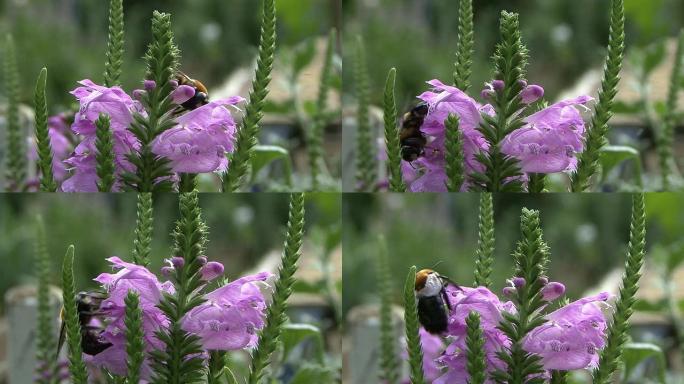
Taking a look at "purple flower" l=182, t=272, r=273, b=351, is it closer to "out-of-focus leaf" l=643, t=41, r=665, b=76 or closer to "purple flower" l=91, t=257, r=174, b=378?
"purple flower" l=91, t=257, r=174, b=378

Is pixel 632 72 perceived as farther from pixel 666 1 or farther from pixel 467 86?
pixel 467 86

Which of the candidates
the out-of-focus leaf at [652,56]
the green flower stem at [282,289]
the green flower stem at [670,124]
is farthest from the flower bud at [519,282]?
the out-of-focus leaf at [652,56]

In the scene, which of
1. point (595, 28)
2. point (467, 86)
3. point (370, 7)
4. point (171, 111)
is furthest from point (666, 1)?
point (171, 111)

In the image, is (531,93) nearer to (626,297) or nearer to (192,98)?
(626,297)

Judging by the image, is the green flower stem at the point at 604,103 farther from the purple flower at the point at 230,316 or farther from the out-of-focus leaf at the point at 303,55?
the out-of-focus leaf at the point at 303,55

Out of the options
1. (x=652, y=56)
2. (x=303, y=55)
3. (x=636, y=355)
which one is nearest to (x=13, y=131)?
(x=303, y=55)
